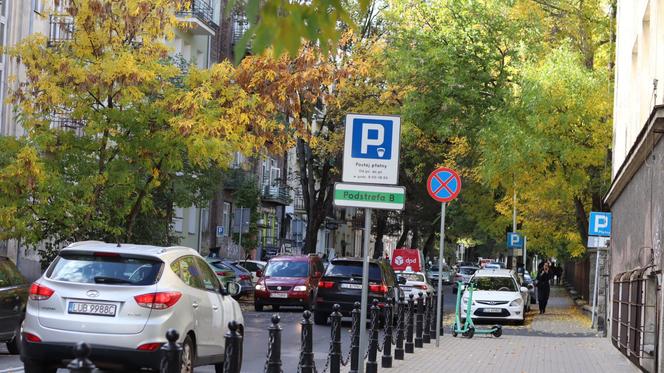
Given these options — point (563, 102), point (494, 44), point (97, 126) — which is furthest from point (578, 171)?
point (97, 126)

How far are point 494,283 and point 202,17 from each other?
2177 cm

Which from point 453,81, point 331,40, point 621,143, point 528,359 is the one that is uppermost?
point 453,81

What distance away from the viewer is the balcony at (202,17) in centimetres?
4912

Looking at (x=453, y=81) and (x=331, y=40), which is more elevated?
(x=453, y=81)

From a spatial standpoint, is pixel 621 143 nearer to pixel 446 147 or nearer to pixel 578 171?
pixel 578 171

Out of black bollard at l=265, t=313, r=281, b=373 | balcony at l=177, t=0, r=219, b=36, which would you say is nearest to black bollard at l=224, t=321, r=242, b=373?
black bollard at l=265, t=313, r=281, b=373

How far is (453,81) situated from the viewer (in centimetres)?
3384

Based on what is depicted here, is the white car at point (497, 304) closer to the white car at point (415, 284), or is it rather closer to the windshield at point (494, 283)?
the windshield at point (494, 283)

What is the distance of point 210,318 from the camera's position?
1298 cm

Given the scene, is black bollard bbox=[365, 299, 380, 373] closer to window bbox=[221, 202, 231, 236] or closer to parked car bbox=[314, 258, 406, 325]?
parked car bbox=[314, 258, 406, 325]

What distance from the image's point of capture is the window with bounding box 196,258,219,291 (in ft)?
43.5

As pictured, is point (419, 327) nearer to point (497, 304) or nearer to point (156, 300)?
point (156, 300)

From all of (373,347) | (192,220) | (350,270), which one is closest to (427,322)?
(350,270)

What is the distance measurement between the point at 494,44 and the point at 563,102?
301 centimetres
